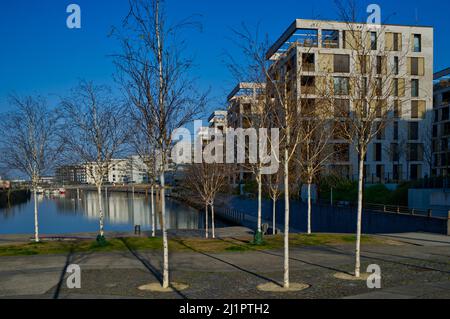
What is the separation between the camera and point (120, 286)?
38.4ft

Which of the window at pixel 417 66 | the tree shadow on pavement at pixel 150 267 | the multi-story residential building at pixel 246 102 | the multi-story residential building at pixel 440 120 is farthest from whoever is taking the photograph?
the multi-story residential building at pixel 440 120

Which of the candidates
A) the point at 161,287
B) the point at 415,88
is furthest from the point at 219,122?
the point at 161,287

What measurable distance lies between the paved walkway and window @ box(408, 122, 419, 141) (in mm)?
33885

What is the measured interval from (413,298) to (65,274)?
961 centimetres

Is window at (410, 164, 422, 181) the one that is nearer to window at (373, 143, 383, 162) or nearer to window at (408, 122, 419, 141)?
window at (408, 122, 419, 141)

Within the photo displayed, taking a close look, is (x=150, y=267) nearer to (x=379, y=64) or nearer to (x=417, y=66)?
(x=379, y=64)

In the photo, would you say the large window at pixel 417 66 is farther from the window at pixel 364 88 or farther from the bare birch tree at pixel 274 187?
the window at pixel 364 88

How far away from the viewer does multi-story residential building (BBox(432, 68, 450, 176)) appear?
189 feet

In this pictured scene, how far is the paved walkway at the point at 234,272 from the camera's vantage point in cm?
1062

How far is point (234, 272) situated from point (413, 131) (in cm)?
4320

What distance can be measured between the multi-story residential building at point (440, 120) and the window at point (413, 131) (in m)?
7.31

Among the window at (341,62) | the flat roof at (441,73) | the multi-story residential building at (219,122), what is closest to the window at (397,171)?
the window at (341,62)

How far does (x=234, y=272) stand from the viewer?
A: 13.6 metres

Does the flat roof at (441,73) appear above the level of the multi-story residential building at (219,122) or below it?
above
